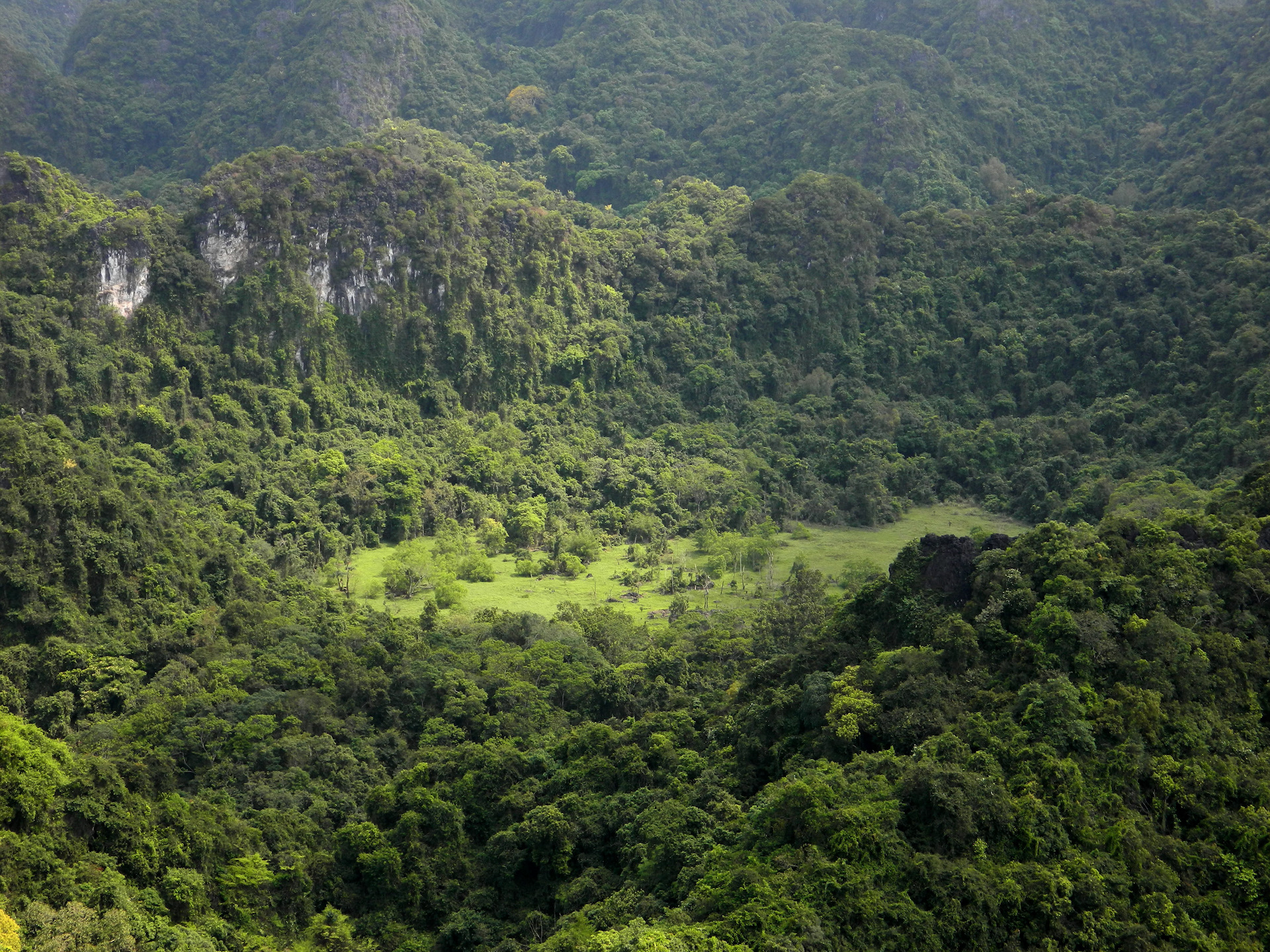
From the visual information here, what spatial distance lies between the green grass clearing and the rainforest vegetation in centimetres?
82

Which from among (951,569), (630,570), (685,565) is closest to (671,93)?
(685,565)

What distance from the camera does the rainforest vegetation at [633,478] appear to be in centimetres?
2514

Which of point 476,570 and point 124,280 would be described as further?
point 124,280

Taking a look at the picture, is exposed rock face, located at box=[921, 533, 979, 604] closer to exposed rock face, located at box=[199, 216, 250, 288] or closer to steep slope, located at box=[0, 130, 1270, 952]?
steep slope, located at box=[0, 130, 1270, 952]

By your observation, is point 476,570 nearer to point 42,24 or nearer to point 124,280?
point 124,280

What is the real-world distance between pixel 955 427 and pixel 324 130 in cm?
5510

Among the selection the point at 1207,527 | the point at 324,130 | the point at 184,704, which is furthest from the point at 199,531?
the point at 324,130

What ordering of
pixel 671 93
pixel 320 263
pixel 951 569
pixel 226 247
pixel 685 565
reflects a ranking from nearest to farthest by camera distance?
1. pixel 951 569
2. pixel 685 565
3. pixel 226 247
4. pixel 320 263
5. pixel 671 93

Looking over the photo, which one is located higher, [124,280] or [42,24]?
[42,24]

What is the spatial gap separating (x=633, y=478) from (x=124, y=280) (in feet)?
74.0

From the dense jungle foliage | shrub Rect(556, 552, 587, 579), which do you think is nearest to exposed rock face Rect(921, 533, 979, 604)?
shrub Rect(556, 552, 587, 579)

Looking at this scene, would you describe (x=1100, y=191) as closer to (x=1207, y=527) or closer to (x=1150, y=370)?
(x=1150, y=370)

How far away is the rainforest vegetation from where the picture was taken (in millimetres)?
25141

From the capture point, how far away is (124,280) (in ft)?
175
